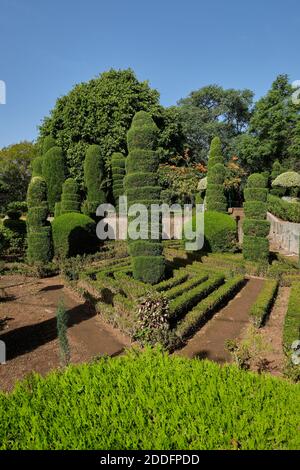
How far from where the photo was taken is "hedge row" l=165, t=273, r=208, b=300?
10593mm

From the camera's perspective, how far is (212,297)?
10.8m

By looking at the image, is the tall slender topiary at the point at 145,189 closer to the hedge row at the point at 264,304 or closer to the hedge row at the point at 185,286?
the hedge row at the point at 185,286

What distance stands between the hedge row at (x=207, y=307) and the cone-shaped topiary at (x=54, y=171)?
20.2 meters

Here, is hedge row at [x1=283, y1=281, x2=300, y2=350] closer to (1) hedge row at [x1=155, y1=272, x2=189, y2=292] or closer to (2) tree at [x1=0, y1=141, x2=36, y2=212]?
(1) hedge row at [x1=155, y1=272, x2=189, y2=292]

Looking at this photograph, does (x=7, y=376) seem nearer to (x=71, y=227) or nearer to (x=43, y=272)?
(x=43, y=272)

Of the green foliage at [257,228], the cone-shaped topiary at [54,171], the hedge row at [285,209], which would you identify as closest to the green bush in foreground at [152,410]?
the green foliage at [257,228]

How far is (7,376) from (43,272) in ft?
27.5

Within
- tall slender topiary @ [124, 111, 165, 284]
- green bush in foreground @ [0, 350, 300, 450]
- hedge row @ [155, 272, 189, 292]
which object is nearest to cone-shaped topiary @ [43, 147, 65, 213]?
tall slender topiary @ [124, 111, 165, 284]

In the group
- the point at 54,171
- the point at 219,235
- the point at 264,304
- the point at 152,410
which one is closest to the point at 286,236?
the point at 219,235

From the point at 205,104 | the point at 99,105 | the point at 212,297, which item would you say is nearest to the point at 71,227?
the point at 212,297

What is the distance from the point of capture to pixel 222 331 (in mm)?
9164

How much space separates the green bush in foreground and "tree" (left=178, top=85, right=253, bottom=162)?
38566mm

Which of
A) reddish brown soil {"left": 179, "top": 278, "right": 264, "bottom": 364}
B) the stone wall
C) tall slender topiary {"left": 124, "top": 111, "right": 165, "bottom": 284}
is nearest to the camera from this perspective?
reddish brown soil {"left": 179, "top": 278, "right": 264, "bottom": 364}

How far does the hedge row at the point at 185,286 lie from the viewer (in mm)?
10593
